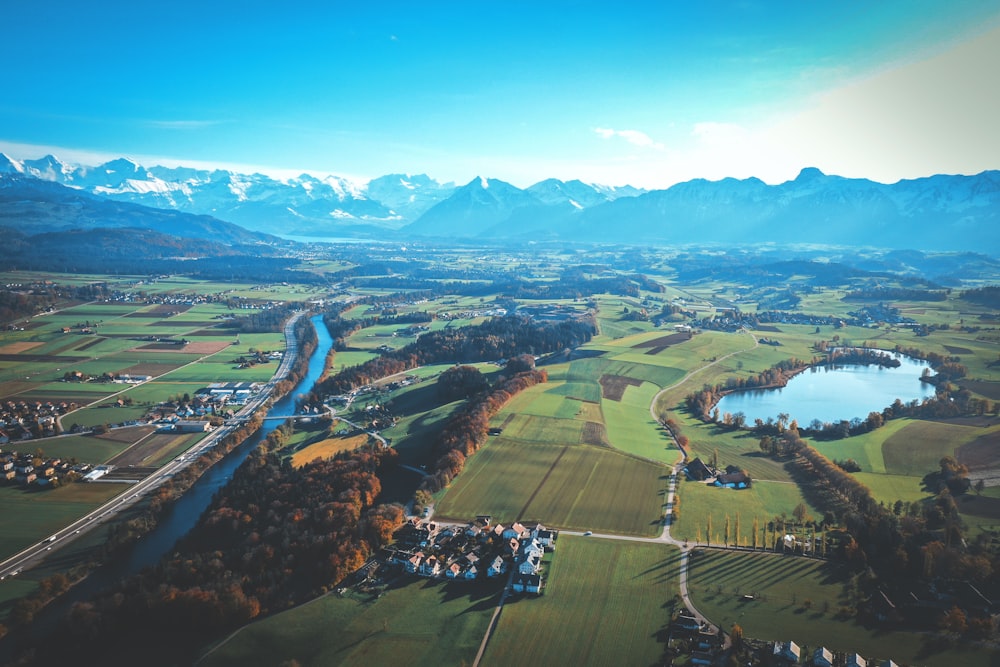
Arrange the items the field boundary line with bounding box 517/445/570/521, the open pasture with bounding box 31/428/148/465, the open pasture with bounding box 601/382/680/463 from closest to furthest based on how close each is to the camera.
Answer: the field boundary line with bounding box 517/445/570/521 < the open pasture with bounding box 601/382/680/463 < the open pasture with bounding box 31/428/148/465

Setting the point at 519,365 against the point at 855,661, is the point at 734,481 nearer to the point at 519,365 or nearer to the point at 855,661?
the point at 855,661

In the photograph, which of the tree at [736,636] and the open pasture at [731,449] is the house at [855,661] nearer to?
the tree at [736,636]

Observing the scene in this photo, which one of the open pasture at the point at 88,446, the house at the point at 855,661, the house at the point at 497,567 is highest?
the house at the point at 855,661

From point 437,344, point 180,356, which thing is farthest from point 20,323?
point 437,344

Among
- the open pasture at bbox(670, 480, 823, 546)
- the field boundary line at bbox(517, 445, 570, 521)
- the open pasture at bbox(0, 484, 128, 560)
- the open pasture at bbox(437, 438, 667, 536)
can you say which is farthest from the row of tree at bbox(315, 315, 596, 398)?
the open pasture at bbox(670, 480, 823, 546)

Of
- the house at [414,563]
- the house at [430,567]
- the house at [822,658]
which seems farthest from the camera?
the house at [414,563]

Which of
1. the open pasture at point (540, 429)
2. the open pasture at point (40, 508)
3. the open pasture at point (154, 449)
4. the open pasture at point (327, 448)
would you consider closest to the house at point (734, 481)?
the open pasture at point (540, 429)

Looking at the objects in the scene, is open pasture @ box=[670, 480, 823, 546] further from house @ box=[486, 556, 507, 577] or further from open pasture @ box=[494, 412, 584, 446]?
open pasture @ box=[494, 412, 584, 446]
